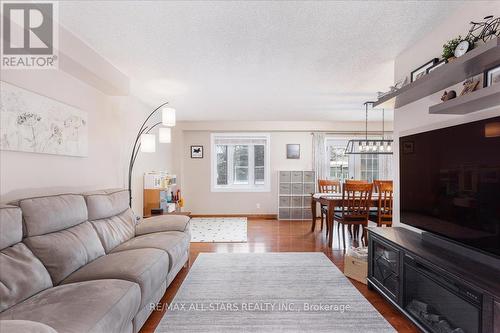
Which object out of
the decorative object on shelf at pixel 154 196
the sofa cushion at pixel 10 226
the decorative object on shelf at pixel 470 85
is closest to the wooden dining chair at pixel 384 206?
the decorative object on shelf at pixel 470 85

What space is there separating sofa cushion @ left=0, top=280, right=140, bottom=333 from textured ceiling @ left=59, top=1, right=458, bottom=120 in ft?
6.46

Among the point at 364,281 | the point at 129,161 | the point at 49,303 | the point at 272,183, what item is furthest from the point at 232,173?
the point at 49,303

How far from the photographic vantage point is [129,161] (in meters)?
3.79

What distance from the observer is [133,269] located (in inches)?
73.6

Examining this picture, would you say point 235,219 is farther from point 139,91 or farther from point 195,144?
point 139,91

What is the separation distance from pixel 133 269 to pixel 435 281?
2.14 m

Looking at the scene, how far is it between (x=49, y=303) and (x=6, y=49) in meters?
1.87

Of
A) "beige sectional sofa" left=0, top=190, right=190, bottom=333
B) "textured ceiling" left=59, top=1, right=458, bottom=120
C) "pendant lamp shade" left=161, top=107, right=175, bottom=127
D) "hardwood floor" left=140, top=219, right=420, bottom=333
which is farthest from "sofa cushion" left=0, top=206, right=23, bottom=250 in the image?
"pendant lamp shade" left=161, top=107, right=175, bottom=127

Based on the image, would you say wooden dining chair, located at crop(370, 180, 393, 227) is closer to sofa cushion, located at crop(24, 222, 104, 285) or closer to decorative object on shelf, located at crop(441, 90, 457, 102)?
decorative object on shelf, located at crop(441, 90, 457, 102)

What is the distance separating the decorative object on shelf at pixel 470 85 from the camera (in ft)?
5.47

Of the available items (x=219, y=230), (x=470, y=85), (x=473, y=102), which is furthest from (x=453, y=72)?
(x=219, y=230)

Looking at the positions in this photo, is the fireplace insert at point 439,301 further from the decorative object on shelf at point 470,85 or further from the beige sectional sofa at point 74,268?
the beige sectional sofa at point 74,268

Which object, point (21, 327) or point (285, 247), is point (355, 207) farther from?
point (21, 327)

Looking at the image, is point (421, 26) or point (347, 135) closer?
point (421, 26)
